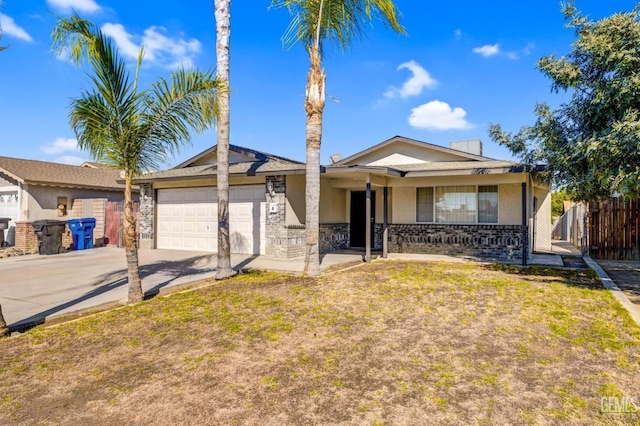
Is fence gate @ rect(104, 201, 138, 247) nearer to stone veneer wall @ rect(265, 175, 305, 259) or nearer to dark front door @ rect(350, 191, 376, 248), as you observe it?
stone veneer wall @ rect(265, 175, 305, 259)

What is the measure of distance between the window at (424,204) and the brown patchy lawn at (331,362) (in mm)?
6571

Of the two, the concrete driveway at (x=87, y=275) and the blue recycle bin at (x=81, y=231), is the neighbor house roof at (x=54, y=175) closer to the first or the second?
the blue recycle bin at (x=81, y=231)

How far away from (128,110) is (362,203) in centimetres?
1031

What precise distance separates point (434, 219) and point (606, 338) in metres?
8.78

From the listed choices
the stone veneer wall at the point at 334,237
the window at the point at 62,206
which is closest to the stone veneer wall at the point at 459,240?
the stone veneer wall at the point at 334,237

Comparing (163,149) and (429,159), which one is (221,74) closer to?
(163,149)

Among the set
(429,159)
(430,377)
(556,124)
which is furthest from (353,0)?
(430,377)

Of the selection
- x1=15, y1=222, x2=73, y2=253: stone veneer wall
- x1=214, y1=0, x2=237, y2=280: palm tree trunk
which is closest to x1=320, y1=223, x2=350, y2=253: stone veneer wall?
x1=214, y1=0, x2=237, y2=280: palm tree trunk

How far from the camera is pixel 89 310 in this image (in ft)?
20.5

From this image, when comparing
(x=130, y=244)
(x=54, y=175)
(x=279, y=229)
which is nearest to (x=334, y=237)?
(x=279, y=229)

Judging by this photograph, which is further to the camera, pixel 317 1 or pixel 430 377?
pixel 317 1

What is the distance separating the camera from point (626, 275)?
388 inches

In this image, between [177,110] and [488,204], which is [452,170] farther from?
[177,110]

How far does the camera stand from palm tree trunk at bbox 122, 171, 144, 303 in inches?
258
